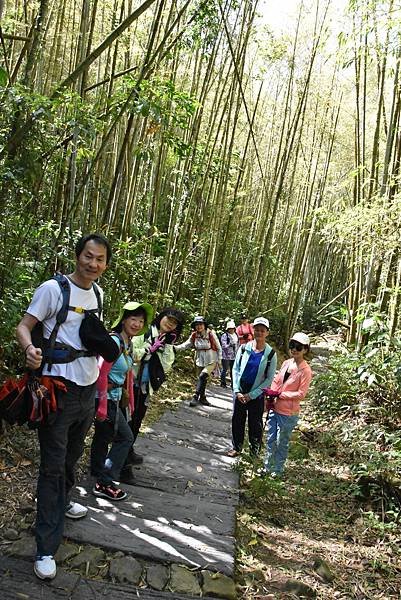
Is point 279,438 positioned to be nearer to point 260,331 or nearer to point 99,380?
point 260,331

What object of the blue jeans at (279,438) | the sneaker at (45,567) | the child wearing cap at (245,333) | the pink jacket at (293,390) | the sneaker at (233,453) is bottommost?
the sneaker at (233,453)

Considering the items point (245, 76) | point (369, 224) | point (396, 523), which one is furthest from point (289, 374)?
point (245, 76)

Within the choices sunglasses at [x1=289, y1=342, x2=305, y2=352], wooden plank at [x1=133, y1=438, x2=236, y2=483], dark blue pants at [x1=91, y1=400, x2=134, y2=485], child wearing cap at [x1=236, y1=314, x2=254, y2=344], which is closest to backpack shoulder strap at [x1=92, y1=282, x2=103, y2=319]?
dark blue pants at [x1=91, y1=400, x2=134, y2=485]

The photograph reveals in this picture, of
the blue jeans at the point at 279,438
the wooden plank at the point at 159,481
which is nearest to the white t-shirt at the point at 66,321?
the wooden plank at the point at 159,481

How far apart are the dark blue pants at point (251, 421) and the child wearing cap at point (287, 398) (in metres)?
0.13

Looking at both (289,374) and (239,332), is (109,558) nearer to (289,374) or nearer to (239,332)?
(289,374)

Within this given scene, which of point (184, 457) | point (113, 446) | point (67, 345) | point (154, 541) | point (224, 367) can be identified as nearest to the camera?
point (67, 345)

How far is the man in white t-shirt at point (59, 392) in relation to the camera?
209 cm

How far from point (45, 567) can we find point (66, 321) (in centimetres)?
100

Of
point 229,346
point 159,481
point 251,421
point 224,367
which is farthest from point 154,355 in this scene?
point 224,367

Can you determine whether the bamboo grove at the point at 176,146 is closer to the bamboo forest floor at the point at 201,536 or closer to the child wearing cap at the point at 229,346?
the child wearing cap at the point at 229,346

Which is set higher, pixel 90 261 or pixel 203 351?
pixel 90 261

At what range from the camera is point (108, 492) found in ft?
9.63

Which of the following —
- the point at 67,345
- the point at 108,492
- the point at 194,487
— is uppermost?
the point at 67,345
